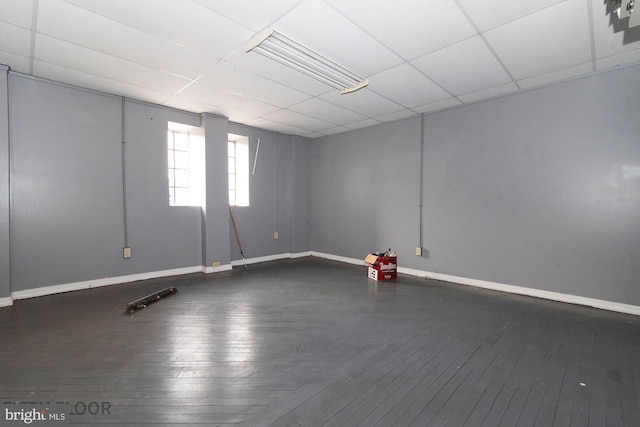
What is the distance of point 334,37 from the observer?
2.49 meters

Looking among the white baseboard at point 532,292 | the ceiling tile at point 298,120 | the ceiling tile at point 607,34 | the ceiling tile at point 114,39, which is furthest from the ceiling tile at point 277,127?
the ceiling tile at point 607,34

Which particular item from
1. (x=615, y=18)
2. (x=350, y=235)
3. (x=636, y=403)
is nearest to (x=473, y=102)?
(x=615, y=18)

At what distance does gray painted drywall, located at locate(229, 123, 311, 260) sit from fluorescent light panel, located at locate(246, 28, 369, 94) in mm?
2747

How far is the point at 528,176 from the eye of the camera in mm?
3588

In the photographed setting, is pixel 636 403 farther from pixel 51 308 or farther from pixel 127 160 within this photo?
pixel 127 160

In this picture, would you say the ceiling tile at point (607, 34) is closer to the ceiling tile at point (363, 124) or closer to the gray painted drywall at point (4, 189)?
the ceiling tile at point (363, 124)

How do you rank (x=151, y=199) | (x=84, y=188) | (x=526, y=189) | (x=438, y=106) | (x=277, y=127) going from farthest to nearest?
(x=277, y=127) < (x=151, y=199) < (x=438, y=106) < (x=84, y=188) < (x=526, y=189)

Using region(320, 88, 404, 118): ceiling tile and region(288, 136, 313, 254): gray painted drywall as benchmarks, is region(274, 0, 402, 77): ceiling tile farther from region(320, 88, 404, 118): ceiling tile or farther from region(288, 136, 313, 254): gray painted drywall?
region(288, 136, 313, 254): gray painted drywall

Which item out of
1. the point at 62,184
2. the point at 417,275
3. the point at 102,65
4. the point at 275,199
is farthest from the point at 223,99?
the point at 417,275

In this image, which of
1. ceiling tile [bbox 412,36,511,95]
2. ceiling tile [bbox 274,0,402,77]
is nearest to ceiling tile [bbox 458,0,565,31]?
ceiling tile [bbox 412,36,511,95]

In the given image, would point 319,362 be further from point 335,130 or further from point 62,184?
point 335,130

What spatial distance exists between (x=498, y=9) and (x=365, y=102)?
2059 millimetres

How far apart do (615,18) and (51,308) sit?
5.99 meters

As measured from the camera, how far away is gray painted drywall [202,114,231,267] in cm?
476
